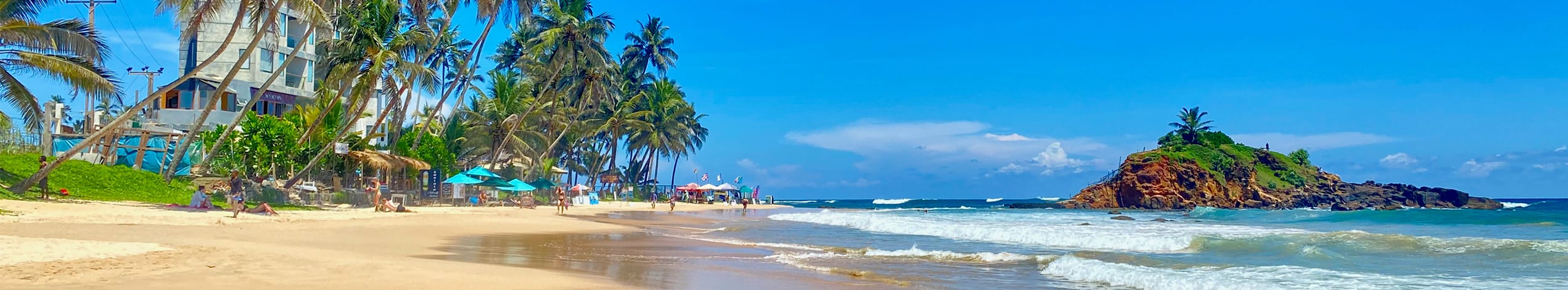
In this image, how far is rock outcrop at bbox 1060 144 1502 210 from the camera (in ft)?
212

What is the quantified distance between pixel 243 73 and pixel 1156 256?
116 feet

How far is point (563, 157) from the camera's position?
59.4 meters

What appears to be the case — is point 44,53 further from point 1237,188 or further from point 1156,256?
point 1237,188

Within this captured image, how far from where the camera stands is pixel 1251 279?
10836mm

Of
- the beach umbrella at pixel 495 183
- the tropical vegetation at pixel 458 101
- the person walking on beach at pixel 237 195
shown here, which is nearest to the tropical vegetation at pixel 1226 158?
the tropical vegetation at pixel 458 101

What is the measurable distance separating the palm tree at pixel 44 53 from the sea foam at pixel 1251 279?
15822 millimetres

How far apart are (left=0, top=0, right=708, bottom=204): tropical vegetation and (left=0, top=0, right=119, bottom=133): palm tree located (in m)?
0.07

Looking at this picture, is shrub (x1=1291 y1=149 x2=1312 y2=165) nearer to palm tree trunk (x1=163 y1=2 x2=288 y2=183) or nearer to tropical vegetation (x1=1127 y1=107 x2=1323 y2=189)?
tropical vegetation (x1=1127 y1=107 x2=1323 y2=189)

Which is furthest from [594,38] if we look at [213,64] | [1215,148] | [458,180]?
[1215,148]

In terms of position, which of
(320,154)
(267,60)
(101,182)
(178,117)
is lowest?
(101,182)

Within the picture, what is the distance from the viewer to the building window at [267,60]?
39.5 metres

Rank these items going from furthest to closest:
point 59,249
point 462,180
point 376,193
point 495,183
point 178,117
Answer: point 178,117 → point 495,183 → point 462,180 → point 376,193 → point 59,249

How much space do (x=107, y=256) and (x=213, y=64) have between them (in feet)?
116

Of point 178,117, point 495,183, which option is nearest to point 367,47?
point 495,183
